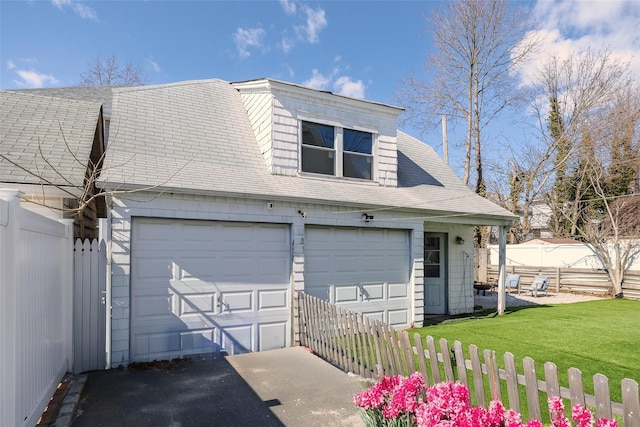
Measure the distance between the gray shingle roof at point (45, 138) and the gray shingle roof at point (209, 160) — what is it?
0.63 metres

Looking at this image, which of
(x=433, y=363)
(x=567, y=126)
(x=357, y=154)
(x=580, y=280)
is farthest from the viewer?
(x=567, y=126)

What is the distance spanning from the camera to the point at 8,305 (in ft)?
9.04

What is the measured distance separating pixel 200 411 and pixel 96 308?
2.70 metres

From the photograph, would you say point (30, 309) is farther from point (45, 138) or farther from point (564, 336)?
point (564, 336)

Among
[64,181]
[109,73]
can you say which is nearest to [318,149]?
[64,181]

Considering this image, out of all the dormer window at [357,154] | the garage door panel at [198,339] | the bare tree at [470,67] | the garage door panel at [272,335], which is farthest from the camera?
the bare tree at [470,67]

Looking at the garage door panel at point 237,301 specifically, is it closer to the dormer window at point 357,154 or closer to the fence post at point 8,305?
the dormer window at point 357,154

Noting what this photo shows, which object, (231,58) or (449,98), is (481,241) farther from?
(231,58)

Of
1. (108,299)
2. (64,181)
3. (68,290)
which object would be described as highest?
(64,181)

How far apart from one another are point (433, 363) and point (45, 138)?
25.5 feet

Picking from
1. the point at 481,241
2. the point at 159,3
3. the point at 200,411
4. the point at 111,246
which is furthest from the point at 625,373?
the point at 481,241

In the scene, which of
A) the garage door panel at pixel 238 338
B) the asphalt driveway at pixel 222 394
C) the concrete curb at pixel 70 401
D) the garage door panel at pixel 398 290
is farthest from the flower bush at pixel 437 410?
the garage door panel at pixel 398 290

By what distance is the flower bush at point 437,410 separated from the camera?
2382 mm

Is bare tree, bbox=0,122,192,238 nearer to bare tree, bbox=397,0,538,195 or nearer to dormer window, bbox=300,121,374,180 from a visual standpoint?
dormer window, bbox=300,121,374,180
